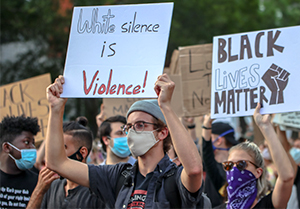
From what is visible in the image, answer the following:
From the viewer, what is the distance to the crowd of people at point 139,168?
2.57 meters

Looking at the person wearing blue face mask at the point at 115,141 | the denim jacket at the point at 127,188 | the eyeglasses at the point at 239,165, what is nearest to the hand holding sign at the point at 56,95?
the denim jacket at the point at 127,188

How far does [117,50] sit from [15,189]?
1667 millimetres

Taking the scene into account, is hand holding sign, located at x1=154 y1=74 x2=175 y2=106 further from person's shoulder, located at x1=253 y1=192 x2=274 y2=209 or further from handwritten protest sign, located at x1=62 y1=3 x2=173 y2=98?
person's shoulder, located at x1=253 y1=192 x2=274 y2=209

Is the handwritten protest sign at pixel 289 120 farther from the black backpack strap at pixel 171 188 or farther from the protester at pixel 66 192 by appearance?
the protester at pixel 66 192

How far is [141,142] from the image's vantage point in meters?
2.88

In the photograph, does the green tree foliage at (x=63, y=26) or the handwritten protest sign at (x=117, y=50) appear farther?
the green tree foliage at (x=63, y=26)

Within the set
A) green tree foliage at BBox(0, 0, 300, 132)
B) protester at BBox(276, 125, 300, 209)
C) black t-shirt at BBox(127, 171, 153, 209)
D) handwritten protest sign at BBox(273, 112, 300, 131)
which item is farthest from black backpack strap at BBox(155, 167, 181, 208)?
green tree foliage at BBox(0, 0, 300, 132)

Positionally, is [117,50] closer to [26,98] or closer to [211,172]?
[211,172]

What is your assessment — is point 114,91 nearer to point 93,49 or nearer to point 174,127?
point 93,49

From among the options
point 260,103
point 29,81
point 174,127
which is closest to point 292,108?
point 260,103

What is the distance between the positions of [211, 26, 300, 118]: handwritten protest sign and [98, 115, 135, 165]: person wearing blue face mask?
4.98 ft

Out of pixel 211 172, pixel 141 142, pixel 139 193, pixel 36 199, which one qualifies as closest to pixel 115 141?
pixel 211 172

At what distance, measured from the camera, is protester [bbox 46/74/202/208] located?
2.63 meters

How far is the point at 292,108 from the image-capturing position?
3127 millimetres
